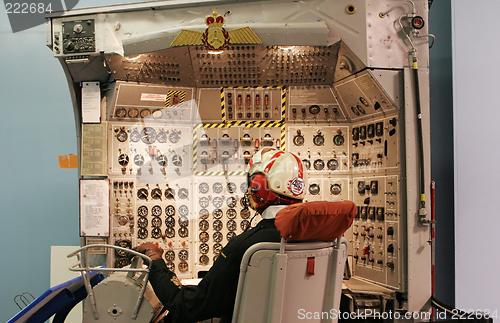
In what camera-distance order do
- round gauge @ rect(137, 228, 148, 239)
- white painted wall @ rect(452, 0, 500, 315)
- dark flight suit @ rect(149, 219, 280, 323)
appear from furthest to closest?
round gauge @ rect(137, 228, 148, 239) → white painted wall @ rect(452, 0, 500, 315) → dark flight suit @ rect(149, 219, 280, 323)

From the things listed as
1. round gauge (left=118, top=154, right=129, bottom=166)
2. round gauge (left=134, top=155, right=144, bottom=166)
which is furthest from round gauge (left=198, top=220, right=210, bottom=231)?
round gauge (left=118, top=154, right=129, bottom=166)

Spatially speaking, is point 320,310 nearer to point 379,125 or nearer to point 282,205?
point 282,205

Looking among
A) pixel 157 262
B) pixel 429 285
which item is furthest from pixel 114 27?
pixel 429 285

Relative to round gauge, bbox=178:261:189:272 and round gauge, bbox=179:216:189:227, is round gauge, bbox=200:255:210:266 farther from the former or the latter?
round gauge, bbox=179:216:189:227

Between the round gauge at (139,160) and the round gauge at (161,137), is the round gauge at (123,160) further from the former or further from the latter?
the round gauge at (161,137)

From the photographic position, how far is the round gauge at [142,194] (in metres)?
4.80

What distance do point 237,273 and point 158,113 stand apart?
3.30m

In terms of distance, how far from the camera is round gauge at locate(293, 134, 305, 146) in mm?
4930

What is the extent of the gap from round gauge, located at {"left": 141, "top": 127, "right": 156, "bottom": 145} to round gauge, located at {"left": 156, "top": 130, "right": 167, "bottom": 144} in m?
0.05

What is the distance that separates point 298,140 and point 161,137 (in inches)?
75.9

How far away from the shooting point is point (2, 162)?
522 cm

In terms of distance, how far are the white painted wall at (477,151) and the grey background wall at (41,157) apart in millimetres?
223

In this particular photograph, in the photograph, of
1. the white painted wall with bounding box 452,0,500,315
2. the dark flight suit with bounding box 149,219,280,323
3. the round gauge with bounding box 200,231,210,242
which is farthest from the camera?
the round gauge with bounding box 200,231,210,242

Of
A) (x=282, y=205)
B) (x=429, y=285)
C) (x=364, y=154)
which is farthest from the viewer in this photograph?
(x=364, y=154)
